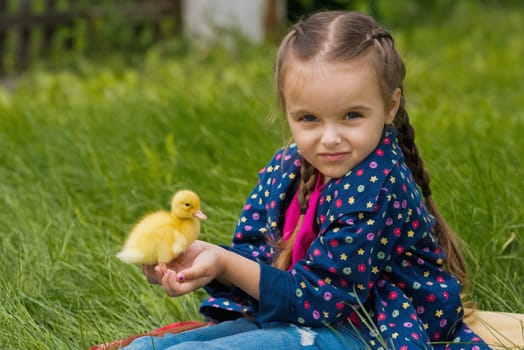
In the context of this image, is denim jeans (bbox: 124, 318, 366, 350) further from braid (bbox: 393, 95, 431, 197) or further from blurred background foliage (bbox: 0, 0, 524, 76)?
blurred background foliage (bbox: 0, 0, 524, 76)

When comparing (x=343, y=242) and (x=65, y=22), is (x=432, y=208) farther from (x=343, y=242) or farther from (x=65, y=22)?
(x=65, y=22)

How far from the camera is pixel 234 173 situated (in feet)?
11.8

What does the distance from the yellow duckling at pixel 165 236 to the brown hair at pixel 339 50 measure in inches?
13.9

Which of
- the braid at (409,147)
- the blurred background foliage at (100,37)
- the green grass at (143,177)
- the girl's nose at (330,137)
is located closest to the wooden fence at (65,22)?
the blurred background foliage at (100,37)

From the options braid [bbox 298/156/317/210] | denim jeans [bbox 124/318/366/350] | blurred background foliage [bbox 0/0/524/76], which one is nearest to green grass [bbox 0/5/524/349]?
denim jeans [bbox 124/318/366/350]

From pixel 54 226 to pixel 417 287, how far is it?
4.83 ft

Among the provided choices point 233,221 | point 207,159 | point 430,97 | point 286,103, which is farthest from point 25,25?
point 286,103

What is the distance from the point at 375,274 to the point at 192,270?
47cm

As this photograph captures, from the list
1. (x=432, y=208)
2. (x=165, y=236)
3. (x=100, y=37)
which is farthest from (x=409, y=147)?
(x=100, y=37)

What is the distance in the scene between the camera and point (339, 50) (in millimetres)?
2277

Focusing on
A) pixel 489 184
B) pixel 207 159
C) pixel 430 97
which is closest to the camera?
pixel 489 184

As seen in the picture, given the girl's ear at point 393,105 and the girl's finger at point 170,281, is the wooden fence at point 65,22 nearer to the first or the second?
the girl's ear at point 393,105

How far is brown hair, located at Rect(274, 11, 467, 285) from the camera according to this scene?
90.4 inches

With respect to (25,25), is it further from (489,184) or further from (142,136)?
(489,184)
